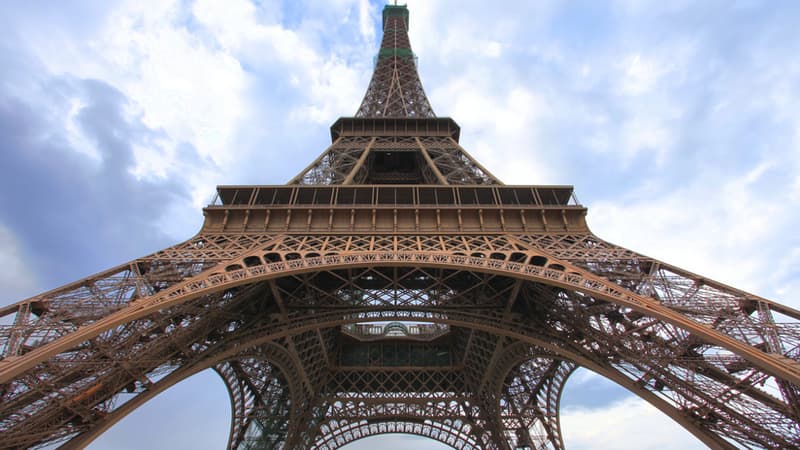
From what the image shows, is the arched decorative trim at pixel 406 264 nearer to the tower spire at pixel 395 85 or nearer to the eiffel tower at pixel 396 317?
the eiffel tower at pixel 396 317

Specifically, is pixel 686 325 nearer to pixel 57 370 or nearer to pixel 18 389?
pixel 57 370

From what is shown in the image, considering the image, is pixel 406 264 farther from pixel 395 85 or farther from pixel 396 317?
Answer: pixel 395 85

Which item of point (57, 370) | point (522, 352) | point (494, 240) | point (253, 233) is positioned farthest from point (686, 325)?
point (57, 370)

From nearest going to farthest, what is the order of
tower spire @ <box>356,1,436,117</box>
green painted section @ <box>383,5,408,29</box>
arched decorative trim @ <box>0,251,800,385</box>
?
arched decorative trim @ <box>0,251,800,385</box>, tower spire @ <box>356,1,436,117</box>, green painted section @ <box>383,5,408,29</box>

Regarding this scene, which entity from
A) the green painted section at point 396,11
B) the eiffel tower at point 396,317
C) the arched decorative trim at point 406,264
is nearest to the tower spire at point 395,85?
the eiffel tower at point 396,317

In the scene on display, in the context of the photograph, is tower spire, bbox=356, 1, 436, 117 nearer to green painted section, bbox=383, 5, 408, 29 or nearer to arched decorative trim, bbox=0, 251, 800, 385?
green painted section, bbox=383, 5, 408, 29

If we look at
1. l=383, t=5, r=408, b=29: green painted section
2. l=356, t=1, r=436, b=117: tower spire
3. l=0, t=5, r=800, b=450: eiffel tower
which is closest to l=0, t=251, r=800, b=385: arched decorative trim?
l=0, t=5, r=800, b=450: eiffel tower
